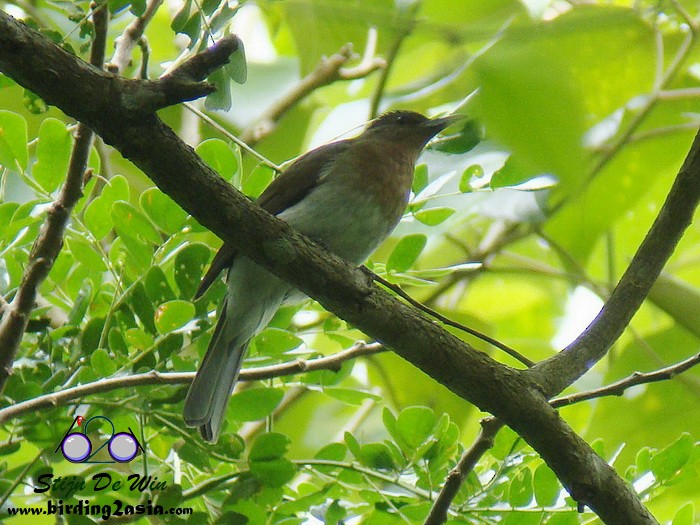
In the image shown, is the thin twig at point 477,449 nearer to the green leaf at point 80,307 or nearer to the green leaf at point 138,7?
the green leaf at point 80,307

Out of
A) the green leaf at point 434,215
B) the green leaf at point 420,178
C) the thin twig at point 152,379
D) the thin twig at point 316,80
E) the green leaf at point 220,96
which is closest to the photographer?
the thin twig at point 152,379

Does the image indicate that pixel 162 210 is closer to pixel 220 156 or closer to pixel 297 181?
pixel 220 156

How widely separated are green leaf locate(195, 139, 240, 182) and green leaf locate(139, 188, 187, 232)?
188 mm

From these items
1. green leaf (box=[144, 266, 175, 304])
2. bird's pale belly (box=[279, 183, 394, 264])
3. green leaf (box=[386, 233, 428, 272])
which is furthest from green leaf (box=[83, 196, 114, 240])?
bird's pale belly (box=[279, 183, 394, 264])

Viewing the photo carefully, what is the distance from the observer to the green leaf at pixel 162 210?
2.37 meters

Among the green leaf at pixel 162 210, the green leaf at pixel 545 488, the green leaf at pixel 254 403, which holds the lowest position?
the green leaf at pixel 545 488

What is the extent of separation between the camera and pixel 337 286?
2088mm

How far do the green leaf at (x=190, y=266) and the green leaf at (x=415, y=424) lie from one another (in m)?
0.72

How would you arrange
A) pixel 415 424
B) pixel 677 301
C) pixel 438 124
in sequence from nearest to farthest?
pixel 415 424, pixel 677 301, pixel 438 124

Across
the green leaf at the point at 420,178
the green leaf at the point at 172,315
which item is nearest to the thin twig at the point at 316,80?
the green leaf at the point at 420,178

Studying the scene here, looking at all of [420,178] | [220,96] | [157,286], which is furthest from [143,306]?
[420,178]

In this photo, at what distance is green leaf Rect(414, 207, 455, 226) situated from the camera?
269 centimetres

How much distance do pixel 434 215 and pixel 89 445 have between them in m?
1.31

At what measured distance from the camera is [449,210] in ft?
8.78
